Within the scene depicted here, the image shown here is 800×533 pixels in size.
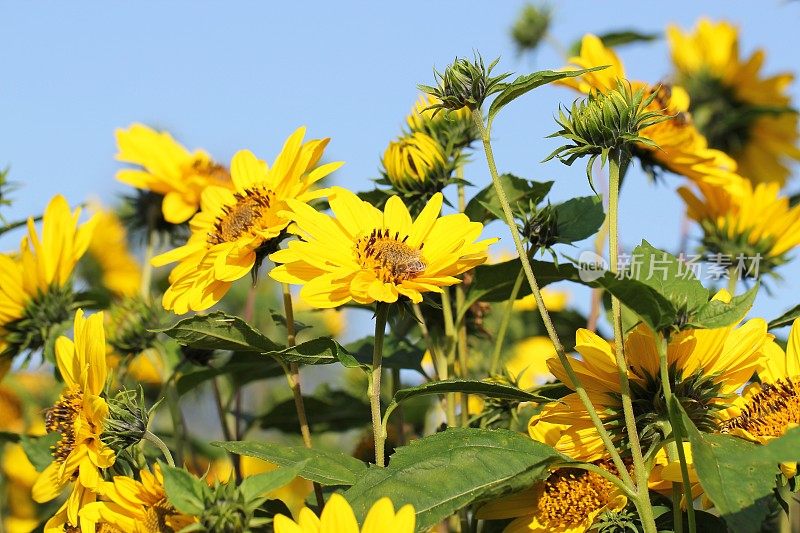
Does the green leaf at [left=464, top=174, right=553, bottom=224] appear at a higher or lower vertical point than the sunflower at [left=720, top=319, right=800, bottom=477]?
higher

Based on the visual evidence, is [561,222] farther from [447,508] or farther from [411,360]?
[447,508]

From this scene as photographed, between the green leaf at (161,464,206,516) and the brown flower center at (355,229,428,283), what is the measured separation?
1.06 feet

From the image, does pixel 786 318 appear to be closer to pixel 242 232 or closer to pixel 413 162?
pixel 413 162

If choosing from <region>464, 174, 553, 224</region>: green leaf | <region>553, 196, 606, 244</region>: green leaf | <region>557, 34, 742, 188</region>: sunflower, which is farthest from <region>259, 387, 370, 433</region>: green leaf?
<region>557, 34, 742, 188</region>: sunflower

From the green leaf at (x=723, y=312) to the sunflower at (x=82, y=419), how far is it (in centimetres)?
62

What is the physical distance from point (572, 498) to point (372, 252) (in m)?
0.36

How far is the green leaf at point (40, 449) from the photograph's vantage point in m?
1.51

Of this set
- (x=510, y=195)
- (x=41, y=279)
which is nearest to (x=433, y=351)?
(x=510, y=195)

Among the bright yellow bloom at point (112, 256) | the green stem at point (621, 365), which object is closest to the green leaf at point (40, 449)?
the green stem at point (621, 365)

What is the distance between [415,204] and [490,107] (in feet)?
1.23

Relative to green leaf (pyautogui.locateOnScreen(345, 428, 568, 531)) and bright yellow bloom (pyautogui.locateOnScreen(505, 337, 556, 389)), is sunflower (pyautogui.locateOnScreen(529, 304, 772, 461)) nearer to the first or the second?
green leaf (pyautogui.locateOnScreen(345, 428, 568, 531))

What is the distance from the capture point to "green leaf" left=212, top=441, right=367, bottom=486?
1117 millimetres

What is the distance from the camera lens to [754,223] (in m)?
2.12

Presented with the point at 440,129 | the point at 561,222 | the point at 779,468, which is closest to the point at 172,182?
the point at 440,129
